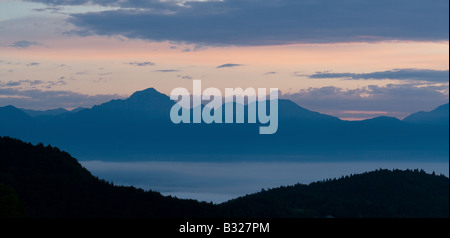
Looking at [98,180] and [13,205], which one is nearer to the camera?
[13,205]

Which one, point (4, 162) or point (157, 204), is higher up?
point (4, 162)

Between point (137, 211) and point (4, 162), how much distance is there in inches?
1511

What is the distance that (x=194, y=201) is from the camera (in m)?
170
